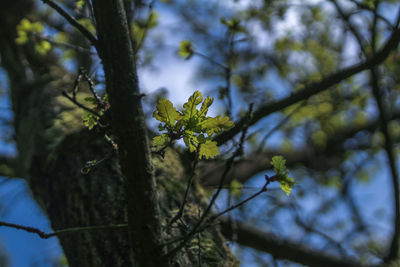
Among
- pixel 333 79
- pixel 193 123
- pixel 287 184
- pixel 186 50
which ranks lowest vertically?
pixel 287 184

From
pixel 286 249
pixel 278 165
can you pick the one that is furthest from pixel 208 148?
pixel 286 249

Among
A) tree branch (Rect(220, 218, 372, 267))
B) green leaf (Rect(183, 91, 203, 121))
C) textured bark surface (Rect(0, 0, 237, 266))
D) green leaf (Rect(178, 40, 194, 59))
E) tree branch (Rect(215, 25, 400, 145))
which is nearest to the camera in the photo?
green leaf (Rect(183, 91, 203, 121))

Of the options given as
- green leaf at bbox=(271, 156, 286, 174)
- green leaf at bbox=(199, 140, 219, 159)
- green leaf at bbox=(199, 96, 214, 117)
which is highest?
green leaf at bbox=(199, 96, 214, 117)

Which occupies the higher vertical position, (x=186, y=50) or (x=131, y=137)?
(x=186, y=50)

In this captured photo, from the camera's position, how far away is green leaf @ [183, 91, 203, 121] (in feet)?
2.69

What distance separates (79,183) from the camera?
1595 millimetres

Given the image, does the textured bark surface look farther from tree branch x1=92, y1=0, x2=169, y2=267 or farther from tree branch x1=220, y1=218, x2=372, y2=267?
tree branch x1=220, y1=218, x2=372, y2=267

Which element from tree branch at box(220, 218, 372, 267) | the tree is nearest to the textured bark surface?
the tree

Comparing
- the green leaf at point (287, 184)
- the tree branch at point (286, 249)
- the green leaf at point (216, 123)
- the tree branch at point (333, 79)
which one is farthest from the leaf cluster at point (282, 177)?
the tree branch at point (286, 249)

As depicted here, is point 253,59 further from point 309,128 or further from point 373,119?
point 373,119

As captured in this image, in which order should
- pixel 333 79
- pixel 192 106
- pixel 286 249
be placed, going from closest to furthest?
pixel 192 106 → pixel 333 79 → pixel 286 249

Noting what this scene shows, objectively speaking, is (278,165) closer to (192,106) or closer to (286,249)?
(192,106)

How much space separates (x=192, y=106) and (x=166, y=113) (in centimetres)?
7

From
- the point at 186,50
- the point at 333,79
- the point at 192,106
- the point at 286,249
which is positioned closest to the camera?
the point at 192,106
